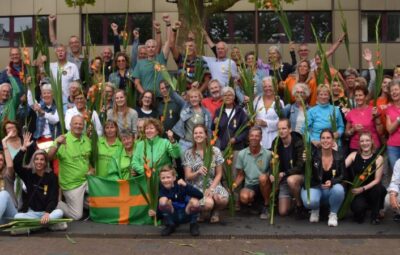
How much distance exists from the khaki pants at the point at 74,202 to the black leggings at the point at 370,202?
133 inches

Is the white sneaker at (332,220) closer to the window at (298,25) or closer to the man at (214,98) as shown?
the man at (214,98)

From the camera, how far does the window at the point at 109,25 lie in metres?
24.0

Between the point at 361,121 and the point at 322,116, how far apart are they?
1.64ft

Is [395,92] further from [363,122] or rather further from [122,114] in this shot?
[122,114]

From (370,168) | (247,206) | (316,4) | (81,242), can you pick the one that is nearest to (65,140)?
(81,242)

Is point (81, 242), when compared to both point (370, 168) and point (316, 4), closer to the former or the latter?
point (370, 168)

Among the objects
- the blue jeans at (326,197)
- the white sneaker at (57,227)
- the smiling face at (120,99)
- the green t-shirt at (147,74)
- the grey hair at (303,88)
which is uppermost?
the green t-shirt at (147,74)

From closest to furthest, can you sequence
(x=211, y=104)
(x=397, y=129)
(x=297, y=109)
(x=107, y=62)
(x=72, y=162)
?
(x=397, y=129), (x=72, y=162), (x=297, y=109), (x=211, y=104), (x=107, y=62)

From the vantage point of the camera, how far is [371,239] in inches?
256

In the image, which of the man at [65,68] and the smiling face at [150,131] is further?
the man at [65,68]

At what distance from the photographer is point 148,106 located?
8156 mm

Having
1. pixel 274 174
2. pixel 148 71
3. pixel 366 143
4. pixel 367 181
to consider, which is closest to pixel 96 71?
pixel 148 71

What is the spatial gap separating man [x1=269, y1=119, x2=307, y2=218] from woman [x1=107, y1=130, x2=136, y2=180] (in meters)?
1.79

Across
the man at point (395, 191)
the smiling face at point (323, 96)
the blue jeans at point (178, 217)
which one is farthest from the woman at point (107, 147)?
the man at point (395, 191)
